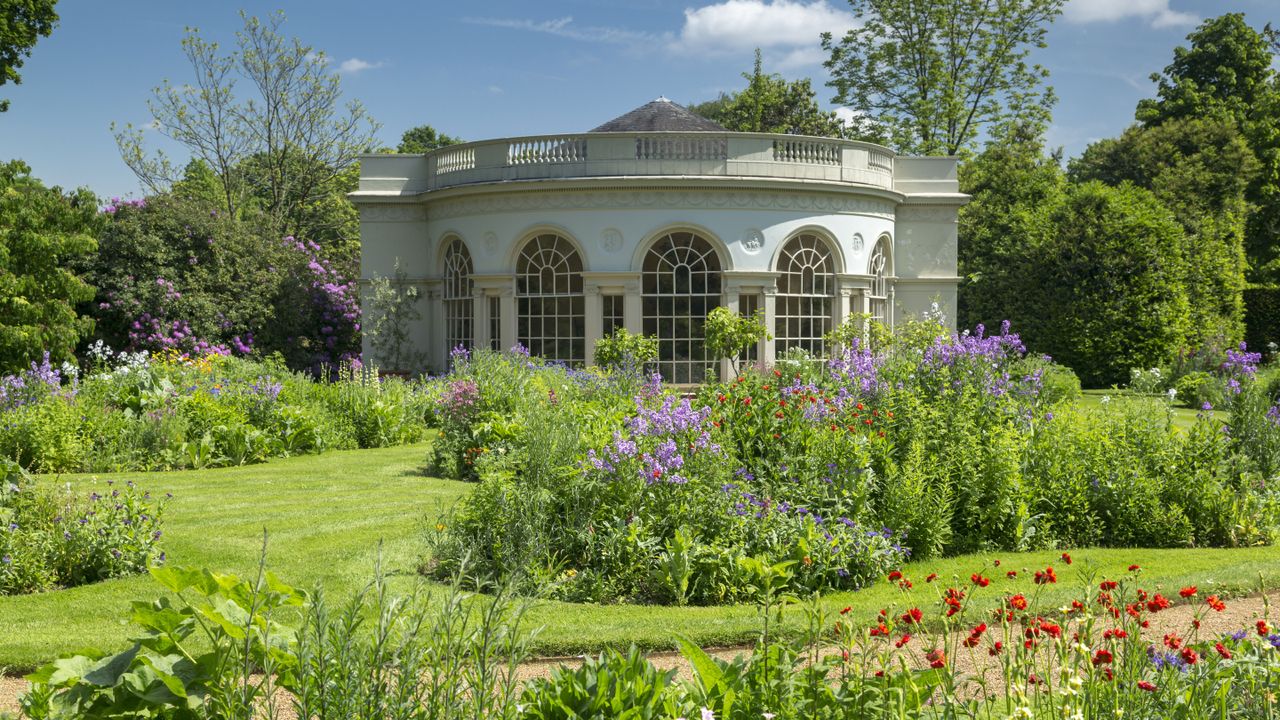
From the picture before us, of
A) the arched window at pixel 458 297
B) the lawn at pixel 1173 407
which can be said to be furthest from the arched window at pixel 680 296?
the lawn at pixel 1173 407

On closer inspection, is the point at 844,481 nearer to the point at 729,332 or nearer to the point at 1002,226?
the point at 729,332

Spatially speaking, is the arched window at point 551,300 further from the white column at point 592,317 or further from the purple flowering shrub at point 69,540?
the purple flowering shrub at point 69,540

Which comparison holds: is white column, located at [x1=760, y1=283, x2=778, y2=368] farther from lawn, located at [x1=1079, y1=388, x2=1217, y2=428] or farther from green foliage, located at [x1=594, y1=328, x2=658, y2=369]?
lawn, located at [x1=1079, y1=388, x2=1217, y2=428]

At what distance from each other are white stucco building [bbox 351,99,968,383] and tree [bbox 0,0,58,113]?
6.45m

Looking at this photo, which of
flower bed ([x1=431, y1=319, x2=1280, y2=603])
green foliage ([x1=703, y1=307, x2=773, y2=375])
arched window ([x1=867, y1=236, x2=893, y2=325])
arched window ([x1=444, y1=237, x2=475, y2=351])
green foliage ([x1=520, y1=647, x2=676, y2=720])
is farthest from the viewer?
arched window ([x1=867, y1=236, x2=893, y2=325])

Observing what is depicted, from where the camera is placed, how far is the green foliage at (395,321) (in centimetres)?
2183

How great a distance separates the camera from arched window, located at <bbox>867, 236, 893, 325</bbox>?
21.7 meters

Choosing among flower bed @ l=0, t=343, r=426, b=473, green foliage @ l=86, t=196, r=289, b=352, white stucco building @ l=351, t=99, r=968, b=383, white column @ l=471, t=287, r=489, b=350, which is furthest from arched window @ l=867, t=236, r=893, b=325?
green foliage @ l=86, t=196, r=289, b=352

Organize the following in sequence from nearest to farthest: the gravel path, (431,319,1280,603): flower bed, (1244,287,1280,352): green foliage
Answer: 1. the gravel path
2. (431,319,1280,603): flower bed
3. (1244,287,1280,352): green foliage

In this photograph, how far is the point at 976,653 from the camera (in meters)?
5.51

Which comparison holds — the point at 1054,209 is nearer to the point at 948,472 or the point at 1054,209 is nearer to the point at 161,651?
the point at 948,472

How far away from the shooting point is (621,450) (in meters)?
7.05

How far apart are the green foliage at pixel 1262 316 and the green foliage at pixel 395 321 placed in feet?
74.9

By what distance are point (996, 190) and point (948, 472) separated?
24422 mm
